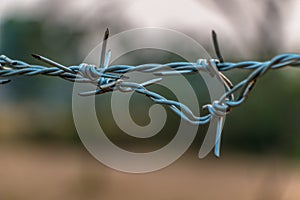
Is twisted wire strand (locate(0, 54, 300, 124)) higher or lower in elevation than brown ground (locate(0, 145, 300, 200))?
higher

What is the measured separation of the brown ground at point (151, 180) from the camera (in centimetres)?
649

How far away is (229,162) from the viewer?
9.44 metres

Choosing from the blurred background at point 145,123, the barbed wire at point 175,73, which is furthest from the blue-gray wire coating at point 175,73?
the blurred background at point 145,123

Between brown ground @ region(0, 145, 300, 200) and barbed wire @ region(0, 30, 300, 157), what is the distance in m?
5.24

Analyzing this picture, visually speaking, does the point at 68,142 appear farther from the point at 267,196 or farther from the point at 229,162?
the point at 267,196

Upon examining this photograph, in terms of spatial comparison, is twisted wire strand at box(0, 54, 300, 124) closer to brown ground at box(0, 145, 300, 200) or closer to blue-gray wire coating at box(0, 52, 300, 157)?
blue-gray wire coating at box(0, 52, 300, 157)

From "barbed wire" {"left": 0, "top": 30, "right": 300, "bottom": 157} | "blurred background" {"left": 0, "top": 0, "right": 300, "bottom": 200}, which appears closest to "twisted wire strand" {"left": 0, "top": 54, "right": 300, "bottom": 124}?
"barbed wire" {"left": 0, "top": 30, "right": 300, "bottom": 157}

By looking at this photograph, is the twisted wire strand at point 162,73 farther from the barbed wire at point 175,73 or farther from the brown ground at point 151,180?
the brown ground at point 151,180

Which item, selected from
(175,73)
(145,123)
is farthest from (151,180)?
(175,73)

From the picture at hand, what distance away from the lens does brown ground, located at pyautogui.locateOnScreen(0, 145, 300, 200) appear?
6.49 meters

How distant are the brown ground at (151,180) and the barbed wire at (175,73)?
5.24 metres

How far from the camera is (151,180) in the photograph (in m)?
7.96

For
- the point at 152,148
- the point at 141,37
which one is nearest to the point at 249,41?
the point at 141,37

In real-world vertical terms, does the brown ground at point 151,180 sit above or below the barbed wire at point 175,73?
below
